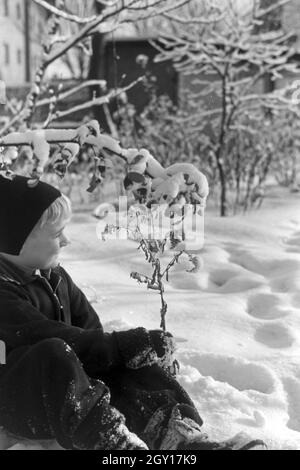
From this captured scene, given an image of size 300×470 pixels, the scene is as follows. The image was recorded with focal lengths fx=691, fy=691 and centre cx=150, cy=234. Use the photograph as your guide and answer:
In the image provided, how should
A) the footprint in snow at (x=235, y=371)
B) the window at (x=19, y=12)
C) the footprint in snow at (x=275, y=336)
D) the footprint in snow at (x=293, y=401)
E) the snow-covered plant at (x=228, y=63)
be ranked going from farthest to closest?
the window at (x=19, y=12), the snow-covered plant at (x=228, y=63), the footprint in snow at (x=275, y=336), the footprint in snow at (x=235, y=371), the footprint in snow at (x=293, y=401)

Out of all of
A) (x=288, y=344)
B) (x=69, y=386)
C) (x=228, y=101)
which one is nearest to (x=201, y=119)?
(x=228, y=101)

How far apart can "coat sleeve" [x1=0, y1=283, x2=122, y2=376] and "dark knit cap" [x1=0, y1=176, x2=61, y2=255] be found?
185 mm

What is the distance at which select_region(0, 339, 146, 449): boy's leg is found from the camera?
196 cm

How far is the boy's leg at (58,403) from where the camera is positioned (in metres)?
1.96

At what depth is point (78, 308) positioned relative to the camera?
2.71 metres

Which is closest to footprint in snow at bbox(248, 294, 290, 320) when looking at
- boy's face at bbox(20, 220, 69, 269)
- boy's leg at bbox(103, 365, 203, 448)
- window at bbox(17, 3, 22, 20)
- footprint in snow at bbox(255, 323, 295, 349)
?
footprint in snow at bbox(255, 323, 295, 349)

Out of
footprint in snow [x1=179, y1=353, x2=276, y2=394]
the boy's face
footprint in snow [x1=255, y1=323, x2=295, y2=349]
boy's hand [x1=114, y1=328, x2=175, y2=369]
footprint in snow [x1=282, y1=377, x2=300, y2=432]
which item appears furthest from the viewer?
footprint in snow [x1=255, y1=323, x2=295, y2=349]

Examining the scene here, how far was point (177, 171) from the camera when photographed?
8.45 feet

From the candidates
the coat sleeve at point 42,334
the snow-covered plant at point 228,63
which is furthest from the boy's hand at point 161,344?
the snow-covered plant at point 228,63

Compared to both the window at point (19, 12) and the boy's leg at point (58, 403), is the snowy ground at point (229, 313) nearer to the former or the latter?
the boy's leg at point (58, 403)

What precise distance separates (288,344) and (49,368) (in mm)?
1801

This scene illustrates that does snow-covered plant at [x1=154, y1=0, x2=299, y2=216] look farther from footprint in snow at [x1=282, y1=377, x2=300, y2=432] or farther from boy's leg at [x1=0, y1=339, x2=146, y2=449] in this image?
boy's leg at [x1=0, y1=339, x2=146, y2=449]

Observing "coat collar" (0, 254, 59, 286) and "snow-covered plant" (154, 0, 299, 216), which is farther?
"snow-covered plant" (154, 0, 299, 216)

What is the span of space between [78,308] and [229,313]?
1.50 metres
